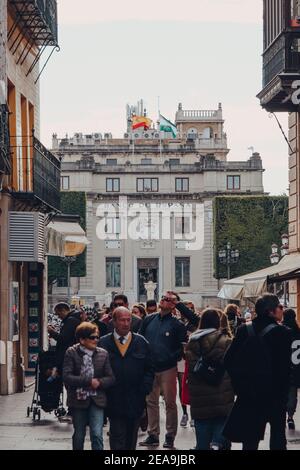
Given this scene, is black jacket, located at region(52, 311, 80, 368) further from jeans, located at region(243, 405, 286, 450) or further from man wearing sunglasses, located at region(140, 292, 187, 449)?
jeans, located at region(243, 405, 286, 450)

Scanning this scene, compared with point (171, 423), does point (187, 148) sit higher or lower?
higher

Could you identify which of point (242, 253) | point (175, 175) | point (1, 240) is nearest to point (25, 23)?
point (1, 240)

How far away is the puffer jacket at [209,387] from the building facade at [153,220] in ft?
298

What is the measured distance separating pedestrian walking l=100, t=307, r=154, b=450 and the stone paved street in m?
2.55

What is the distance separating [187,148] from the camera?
113 m

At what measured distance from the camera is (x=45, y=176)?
2734cm

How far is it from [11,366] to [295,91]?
7142 millimetres

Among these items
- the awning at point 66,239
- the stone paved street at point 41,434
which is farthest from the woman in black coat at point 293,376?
the awning at point 66,239

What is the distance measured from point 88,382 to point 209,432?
1.27 m

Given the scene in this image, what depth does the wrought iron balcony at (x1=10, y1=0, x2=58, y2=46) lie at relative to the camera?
81.4ft

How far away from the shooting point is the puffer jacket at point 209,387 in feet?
40.8

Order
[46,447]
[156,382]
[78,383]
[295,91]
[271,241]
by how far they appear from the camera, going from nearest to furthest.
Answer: [78,383] → [46,447] → [156,382] → [295,91] → [271,241]

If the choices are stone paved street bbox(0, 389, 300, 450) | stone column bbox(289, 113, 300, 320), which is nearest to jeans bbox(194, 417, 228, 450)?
stone paved street bbox(0, 389, 300, 450)

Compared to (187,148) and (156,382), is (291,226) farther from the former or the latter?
(187,148)
